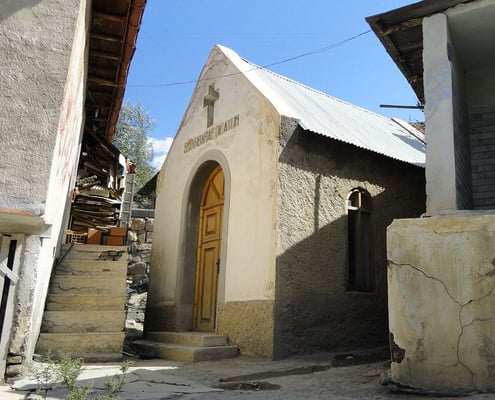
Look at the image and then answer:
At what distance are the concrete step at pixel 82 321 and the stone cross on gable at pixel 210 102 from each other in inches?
158

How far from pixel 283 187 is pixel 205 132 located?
274cm

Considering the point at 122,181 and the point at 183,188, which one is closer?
the point at 183,188

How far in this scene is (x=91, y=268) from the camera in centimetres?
848

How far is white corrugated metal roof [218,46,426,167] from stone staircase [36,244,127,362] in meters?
4.00

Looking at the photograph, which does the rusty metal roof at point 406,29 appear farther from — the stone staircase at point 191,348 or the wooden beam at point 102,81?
the stone staircase at point 191,348

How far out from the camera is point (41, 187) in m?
4.71

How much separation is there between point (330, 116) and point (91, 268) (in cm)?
529

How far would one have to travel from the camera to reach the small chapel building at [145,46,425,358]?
7250 mm

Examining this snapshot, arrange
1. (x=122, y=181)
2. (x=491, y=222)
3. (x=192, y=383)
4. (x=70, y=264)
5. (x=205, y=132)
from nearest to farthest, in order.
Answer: (x=491, y=222) → (x=192, y=383) → (x=70, y=264) → (x=205, y=132) → (x=122, y=181)

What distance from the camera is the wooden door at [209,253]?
8772 mm

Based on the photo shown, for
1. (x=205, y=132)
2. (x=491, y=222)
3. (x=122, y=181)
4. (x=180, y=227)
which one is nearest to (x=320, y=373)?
(x=491, y=222)

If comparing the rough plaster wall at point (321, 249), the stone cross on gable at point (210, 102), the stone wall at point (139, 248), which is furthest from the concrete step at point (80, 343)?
the stone wall at point (139, 248)

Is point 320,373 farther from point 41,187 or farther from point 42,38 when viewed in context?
point 42,38

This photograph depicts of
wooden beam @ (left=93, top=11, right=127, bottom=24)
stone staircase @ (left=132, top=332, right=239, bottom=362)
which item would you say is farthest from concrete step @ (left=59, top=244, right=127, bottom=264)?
wooden beam @ (left=93, top=11, right=127, bottom=24)
